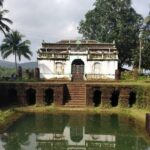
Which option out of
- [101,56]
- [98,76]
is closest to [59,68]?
[98,76]

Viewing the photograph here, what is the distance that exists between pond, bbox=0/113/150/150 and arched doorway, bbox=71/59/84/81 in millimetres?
15057

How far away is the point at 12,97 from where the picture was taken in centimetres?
3572

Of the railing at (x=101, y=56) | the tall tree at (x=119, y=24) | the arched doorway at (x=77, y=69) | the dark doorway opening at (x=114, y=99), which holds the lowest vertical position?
the dark doorway opening at (x=114, y=99)

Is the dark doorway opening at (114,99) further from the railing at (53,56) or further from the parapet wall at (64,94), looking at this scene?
the railing at (53,56)

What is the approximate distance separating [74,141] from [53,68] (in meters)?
24.3

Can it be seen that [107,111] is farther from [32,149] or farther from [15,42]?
[15,42]

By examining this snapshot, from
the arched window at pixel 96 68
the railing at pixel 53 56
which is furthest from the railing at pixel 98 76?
the railing at pixel 53 56

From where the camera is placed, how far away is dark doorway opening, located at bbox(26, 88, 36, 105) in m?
35.3

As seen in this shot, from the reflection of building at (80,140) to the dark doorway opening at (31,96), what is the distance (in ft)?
40.9

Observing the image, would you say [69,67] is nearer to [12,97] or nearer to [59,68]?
[59,68]

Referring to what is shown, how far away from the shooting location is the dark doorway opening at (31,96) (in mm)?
35322

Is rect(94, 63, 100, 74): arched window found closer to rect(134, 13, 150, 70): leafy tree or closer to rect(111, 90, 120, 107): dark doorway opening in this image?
rect(111, 90, 120, 107): dark doorway opening

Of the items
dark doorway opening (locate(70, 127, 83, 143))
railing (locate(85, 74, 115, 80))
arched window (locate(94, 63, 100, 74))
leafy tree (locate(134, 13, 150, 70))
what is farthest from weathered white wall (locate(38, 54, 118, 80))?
dark doorway opening (locate(70, 127, 83, 143))

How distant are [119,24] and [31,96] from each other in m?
25.6
